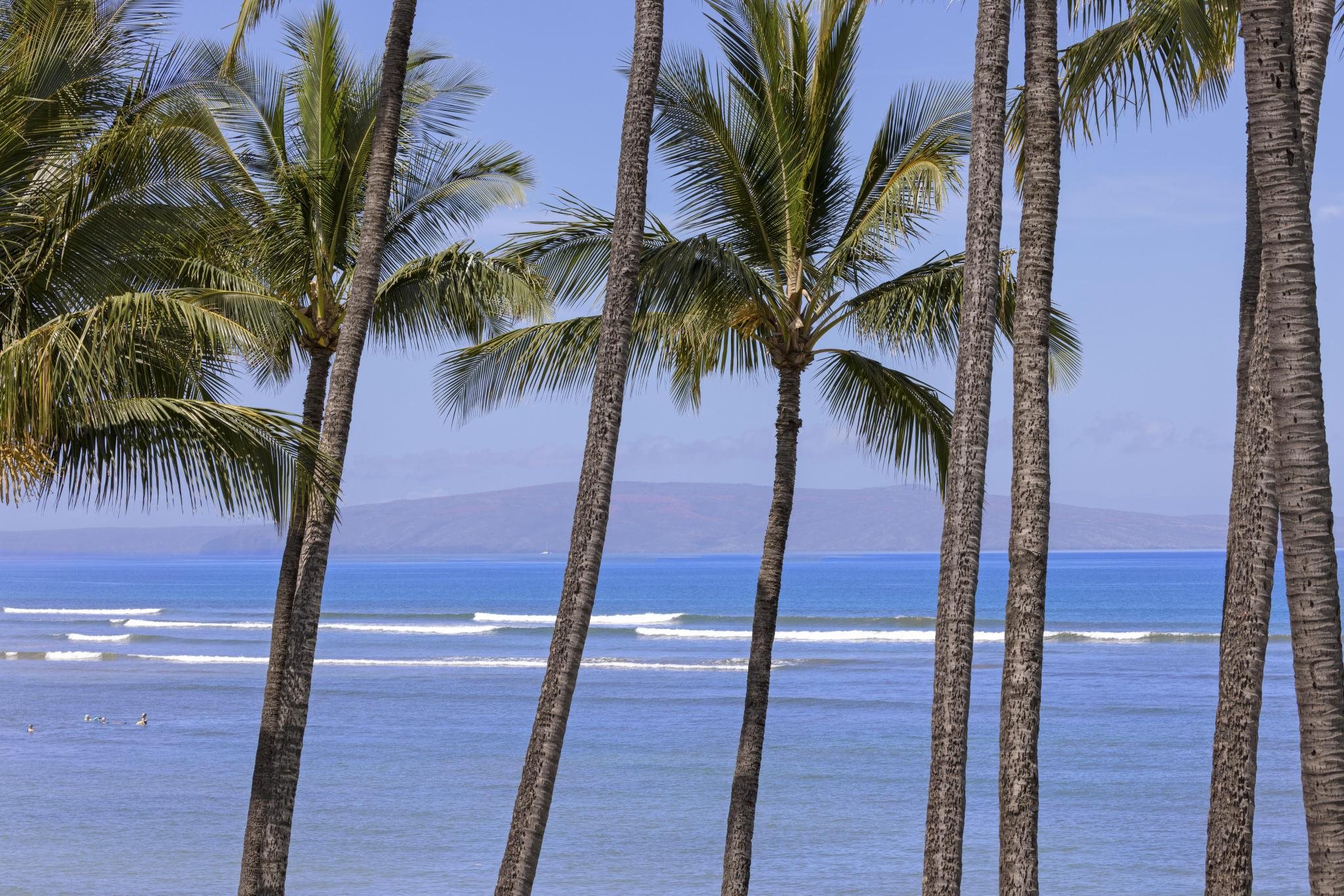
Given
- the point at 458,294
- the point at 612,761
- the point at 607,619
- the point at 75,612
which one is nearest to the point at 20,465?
the point at 458,294

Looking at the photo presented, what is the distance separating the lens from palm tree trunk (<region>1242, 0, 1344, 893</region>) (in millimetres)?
4754

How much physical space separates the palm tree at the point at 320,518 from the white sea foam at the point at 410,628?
51.4 meters

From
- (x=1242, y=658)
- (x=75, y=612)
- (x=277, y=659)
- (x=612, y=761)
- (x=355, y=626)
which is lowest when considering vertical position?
(x=612, y=761)

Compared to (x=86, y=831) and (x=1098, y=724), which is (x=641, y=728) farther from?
(x=86, y=831)

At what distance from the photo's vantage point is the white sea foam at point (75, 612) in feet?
249

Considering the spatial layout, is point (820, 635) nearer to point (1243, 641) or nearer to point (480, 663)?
point (480, 663)

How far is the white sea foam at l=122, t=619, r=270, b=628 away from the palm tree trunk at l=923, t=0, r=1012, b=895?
60727 mm

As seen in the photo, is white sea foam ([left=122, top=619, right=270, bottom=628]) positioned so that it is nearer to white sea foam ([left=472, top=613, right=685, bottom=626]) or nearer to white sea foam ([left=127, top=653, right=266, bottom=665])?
white sea foam ([left=472, top=613, right=685, bottom=626])

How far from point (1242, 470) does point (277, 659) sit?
7.66 m

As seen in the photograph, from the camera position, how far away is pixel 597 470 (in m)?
8.16

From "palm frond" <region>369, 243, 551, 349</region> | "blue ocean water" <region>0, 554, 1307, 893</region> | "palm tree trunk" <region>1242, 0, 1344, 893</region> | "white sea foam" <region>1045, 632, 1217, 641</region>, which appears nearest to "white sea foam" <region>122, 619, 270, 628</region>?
"blue ocean water" <region>0, 554, 1307, 893</region>

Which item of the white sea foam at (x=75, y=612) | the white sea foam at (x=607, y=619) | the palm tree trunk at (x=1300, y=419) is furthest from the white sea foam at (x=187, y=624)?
the palm tree trunk at (x=1300, y=419)

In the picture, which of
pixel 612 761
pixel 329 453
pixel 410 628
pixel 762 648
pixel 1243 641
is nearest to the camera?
pixel 1243 641

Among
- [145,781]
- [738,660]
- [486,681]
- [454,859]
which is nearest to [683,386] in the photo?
[454,859]
